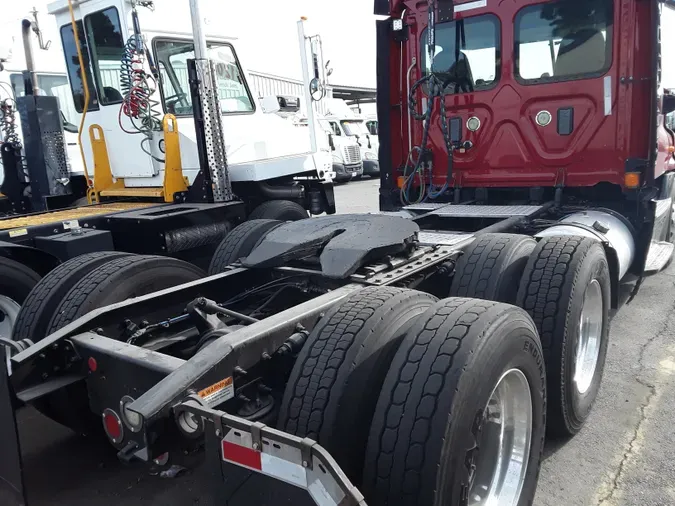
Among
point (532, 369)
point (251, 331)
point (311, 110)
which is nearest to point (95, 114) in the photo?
point (311, 110)

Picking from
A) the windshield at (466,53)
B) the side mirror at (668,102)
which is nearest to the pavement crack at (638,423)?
the side mirror at (668,102)

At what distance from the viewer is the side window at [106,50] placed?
637 centimetres

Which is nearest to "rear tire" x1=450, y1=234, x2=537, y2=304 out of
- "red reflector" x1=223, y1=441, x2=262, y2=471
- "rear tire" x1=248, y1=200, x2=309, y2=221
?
"red reflector" x1=223, y1=441, x2=262, y2=471

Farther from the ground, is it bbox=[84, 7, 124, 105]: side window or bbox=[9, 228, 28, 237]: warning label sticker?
bbox=[84, 7, 124, 105]: side window

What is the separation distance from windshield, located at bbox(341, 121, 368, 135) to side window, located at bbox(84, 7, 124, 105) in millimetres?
15100

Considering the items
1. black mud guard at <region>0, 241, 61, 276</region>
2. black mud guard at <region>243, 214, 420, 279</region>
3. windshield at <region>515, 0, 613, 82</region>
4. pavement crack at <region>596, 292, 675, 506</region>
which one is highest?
windshield at <region>515, 0, 613, 82</region>

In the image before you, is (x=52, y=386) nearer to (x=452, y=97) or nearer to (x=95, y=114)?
(x=452, y=97)

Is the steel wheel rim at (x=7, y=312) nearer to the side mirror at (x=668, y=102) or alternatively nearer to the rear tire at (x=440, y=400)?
the rear tire at (x=440, y=400)

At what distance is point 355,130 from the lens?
22359 millimetres

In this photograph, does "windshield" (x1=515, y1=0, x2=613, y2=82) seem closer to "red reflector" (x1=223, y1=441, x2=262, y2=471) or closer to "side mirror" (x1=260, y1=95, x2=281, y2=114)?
"side mirror" (x1=260, y1=95, x2=281, y2=114)

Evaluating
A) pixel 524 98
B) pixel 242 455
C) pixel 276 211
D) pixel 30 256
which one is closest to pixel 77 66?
pixel 276 211

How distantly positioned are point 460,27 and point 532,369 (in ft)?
13.2

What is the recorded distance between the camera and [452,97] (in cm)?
570

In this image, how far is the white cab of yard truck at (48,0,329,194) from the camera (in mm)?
6332
